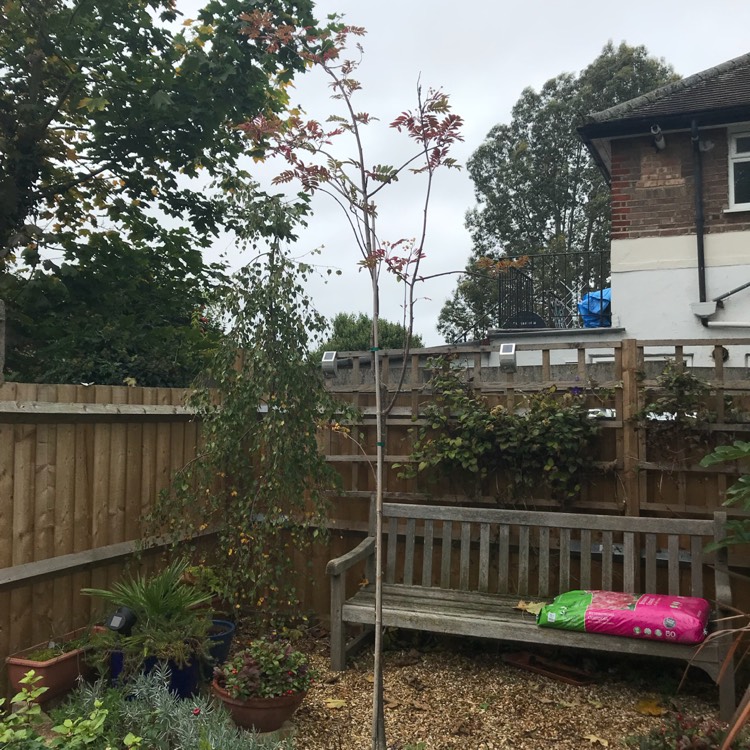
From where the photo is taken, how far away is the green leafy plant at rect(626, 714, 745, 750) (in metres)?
2.65

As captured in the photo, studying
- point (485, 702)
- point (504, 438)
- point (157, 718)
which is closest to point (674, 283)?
point (504, 438)

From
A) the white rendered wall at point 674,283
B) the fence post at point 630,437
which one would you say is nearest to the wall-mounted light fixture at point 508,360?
the fence post at point 630,437

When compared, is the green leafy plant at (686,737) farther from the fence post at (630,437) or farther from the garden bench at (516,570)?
the fence post at (630,437)


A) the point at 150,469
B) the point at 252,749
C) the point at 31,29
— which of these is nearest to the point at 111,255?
the point at 31,29

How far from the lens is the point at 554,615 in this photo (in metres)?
3.70

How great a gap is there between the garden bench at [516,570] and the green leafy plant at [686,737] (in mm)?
497

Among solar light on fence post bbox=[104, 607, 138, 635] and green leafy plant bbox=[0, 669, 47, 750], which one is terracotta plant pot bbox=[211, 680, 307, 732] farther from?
green leafy plant bbox=[0, 669, 47, 750]

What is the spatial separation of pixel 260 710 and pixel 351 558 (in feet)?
4.22

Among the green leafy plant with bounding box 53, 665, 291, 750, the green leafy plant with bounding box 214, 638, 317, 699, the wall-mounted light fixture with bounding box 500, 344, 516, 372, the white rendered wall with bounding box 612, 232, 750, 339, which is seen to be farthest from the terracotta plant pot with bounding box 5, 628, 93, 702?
the white rendered wall with bounding box 612, 232, 750, 339

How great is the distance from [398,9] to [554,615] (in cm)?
389

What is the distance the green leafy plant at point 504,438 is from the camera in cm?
434

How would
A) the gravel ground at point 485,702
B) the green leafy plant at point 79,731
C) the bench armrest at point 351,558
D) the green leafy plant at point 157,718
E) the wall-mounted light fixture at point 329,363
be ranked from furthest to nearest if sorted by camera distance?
the wall-mounted light fixture at point 329,363 < the bench armrest at point 351,558 < the gravel ground at point 485,702 < the green leafy plant at point 157,718 < the green leafy plant at point 79,731

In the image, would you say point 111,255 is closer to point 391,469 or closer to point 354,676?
point 391,469

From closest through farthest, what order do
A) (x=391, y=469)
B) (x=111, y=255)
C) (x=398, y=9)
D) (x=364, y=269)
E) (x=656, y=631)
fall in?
1. (x=364, y=269)
2. (x=656, y=631)
3. (x=398, y=9)
4. (x=391, y=469)
5. (x=111, y=255)
